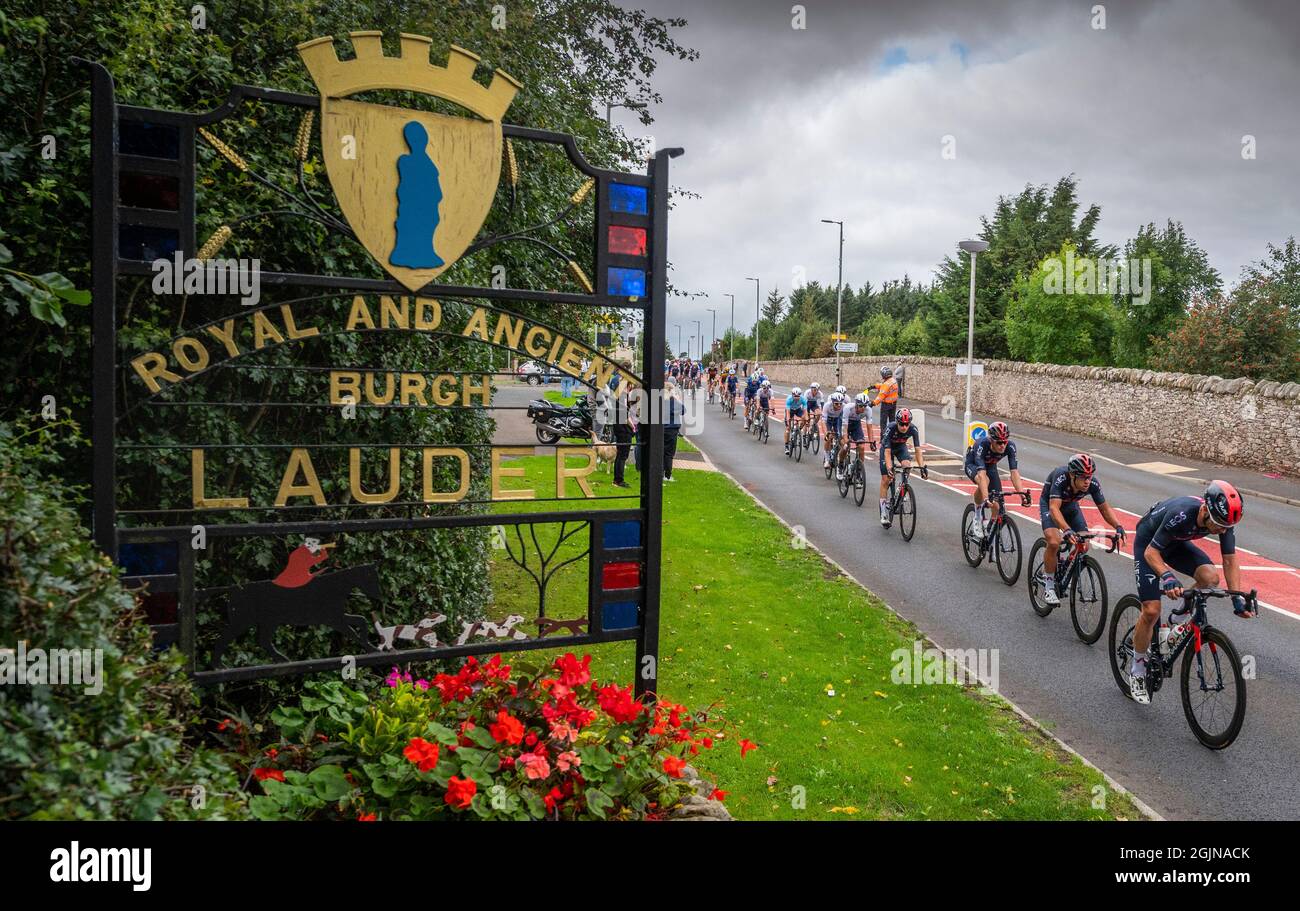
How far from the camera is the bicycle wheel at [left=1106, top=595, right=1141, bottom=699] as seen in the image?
25.1 ft

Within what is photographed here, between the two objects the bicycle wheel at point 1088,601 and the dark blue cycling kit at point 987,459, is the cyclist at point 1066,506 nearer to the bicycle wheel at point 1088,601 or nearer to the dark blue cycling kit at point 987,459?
the bicycle wheel at point 1088,601

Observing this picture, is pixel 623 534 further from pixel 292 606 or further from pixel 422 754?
pixel 422 754

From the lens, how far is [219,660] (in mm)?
4305

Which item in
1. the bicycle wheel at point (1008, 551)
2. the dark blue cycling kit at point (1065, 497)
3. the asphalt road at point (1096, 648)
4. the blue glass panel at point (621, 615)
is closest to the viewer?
the blue glass panel at point (621, 615)

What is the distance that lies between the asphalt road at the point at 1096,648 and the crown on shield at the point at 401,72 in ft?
19.6

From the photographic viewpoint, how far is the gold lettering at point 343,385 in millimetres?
4547

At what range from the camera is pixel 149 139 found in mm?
4074

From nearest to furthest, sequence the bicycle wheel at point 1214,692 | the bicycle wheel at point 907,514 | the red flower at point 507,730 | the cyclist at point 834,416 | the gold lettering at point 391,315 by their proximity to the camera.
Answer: the red flower at point 507,730, the gold lettering at point 391,315, the bicycle wheel at point 1214,692, the bicycle wheel at point 907,514, the cyclist at point 834,416

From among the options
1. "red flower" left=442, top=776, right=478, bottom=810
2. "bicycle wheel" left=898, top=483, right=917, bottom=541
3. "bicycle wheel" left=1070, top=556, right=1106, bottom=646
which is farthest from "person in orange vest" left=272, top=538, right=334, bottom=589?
"bicycle wheel" left=898, top=483, right=917, bottom=541

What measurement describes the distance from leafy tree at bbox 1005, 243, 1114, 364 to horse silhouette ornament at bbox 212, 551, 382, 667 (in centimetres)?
4014

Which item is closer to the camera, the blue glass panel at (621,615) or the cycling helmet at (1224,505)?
the blue glass panel at (621,615)

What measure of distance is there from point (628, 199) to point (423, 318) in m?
1.33

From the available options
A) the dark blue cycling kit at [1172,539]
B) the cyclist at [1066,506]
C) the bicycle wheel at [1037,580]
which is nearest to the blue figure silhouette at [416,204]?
the dark blue cycling kit at [1172,539]

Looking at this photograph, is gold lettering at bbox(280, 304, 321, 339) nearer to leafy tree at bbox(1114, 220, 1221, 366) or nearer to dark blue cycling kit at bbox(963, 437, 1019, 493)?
dark blue cycling kit at bbox(963, 437, 1019, 493)
